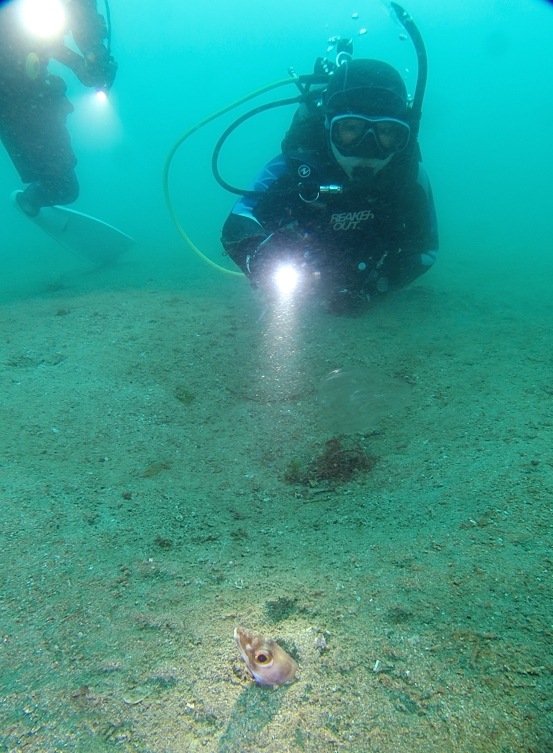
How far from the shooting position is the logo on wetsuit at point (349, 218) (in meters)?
4.82

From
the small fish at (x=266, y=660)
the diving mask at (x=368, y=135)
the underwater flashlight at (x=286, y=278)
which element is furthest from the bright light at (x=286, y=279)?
the small fish at (x=266, y=660)

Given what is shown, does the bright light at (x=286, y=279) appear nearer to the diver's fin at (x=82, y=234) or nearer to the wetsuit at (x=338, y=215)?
the wetsuit at (x=338, y=215)

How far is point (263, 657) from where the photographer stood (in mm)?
→ 1480

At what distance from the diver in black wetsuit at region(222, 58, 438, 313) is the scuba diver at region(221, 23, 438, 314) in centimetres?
1

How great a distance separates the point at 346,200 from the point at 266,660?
469 centimetres

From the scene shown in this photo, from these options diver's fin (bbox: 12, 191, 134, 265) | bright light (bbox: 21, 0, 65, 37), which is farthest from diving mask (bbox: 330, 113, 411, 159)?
diver's fin (bbox: 12, 191, 134, 265)

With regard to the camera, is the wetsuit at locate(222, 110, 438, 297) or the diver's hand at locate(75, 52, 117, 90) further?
the diver's hand at locate(75, 52, 117, 90)

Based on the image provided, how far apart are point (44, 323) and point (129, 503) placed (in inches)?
153

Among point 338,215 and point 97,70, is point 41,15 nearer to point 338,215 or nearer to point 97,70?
point 97,70

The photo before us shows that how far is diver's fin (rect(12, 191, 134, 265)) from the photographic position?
332 inches

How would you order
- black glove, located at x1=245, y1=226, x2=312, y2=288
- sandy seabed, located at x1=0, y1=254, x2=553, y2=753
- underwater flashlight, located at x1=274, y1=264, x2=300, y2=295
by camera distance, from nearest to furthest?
sandy seabed, located at x1=0, y1=254, x2=553, y2=753 < black glove, located at x1=245, y1=226, x2=312, y2=288 < underwater flashlight, located at x1=274, y1=264, x2=300, y2=295

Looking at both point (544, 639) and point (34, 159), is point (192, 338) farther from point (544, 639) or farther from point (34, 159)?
point (34, 159)

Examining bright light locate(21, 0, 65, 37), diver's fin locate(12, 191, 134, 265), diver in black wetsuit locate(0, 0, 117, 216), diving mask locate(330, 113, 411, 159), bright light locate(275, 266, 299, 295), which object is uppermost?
bright light locate(21, 0, 65, 37)

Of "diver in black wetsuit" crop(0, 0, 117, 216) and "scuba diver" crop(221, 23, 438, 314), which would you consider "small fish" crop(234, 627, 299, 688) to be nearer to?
"scuba diver" crop(221, 23, 438, 314)
